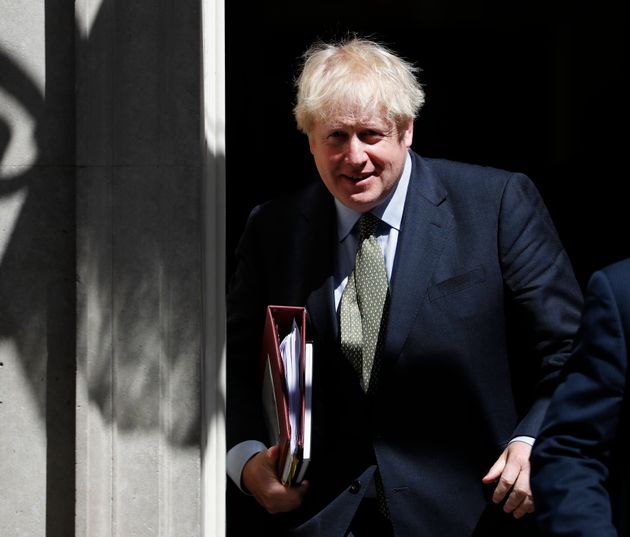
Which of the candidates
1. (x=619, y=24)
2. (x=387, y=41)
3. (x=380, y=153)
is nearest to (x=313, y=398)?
(x=380, y=153)

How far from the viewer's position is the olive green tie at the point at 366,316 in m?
4.01

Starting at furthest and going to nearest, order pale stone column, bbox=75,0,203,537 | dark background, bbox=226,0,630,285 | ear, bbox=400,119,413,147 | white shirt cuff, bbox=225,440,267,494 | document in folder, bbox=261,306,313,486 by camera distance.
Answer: dark background, bbox=226,0,630,285 → white shirt cuff, bbox=225,440,267,494 → ear, bbox=400,119,413,147 → pale stone column, bbox=75,0,203,537 → document in folder, bbox=261,306,313,486

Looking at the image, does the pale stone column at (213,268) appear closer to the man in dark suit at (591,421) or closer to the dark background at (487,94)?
the man in dark suit at (591,421)

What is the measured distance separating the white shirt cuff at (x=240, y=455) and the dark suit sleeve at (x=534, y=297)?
89cm

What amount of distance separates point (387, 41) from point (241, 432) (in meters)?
3.01

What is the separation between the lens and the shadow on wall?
398 centimetres

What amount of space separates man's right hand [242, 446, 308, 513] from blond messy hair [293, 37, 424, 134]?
110 cm

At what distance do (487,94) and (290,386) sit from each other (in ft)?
11.4

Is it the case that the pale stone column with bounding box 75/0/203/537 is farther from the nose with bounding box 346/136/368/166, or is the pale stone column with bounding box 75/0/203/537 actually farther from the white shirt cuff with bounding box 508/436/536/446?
the white shirt cuff with bounding box 508/436/536/446

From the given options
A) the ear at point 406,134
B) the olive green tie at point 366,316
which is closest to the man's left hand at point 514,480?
the olive green tie at point 366,316

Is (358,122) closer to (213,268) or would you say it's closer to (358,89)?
(358,89)

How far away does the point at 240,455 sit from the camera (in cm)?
424

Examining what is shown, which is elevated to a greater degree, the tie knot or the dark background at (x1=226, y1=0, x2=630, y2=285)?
the dark background at (x1=226, y1=0, x2=630, y2=285)

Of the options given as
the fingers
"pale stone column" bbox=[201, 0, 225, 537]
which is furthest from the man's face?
the fingers
